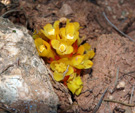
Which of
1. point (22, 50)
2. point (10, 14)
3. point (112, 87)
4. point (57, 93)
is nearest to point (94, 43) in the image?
point (112, 87)

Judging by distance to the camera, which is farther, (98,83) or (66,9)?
(66,9)

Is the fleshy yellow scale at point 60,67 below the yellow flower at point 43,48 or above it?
below

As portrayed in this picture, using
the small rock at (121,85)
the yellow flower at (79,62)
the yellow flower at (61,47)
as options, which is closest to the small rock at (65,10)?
the yellow flower at (61,47)

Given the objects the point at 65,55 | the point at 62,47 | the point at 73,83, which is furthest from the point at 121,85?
the point at 62,47

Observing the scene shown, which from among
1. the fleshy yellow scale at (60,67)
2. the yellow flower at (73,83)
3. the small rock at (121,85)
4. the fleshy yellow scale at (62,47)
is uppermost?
the fleshy yellow scale at (62,47)

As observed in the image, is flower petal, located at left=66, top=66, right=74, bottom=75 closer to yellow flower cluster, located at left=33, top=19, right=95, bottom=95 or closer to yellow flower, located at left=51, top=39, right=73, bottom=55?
yellow flower cluster, located at left=33, top=19, right=95, bottom=95

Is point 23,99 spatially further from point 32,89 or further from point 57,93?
point 57,93

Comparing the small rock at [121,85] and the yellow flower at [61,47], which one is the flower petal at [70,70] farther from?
the small rock at [121,85]

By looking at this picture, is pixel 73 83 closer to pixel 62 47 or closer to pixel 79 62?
pixel 79 62
